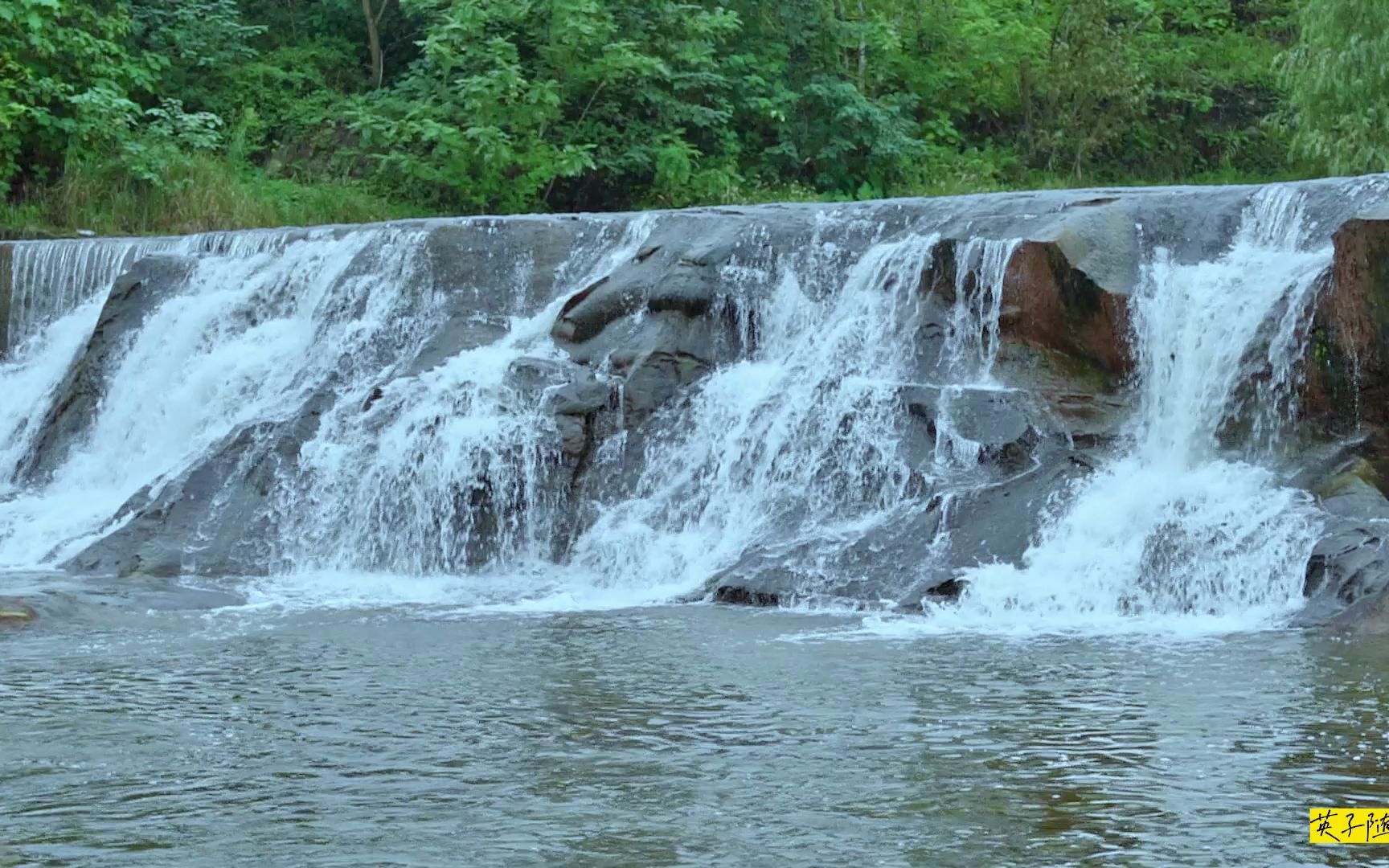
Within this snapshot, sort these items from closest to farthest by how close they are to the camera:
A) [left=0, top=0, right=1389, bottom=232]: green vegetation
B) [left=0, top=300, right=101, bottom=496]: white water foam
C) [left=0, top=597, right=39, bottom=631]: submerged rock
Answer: [left=0, top=597, right=39, bottom=631]: submerged rock, [left=0, top=300, right=101, bottom=496]: white water foam, [left=0, top=0, right=1389, bottom=232]: green vegetation

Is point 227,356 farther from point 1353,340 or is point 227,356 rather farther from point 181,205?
point 1353,340

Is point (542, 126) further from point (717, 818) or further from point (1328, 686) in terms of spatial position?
point (717, 818)

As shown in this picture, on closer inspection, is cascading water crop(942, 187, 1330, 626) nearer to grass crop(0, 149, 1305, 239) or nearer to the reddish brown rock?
the reddish brown rock

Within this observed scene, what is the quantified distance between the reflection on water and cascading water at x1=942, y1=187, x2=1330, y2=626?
1.04 metres

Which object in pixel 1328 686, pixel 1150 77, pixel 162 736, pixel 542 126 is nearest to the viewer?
pixel 162 736

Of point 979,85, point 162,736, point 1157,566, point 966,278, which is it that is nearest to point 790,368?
point 966,278

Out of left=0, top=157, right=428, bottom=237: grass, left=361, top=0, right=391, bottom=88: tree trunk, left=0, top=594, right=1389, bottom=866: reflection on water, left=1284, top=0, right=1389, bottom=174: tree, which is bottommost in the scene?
left=0, top=594, right=1389, bottom=866: reflection on water

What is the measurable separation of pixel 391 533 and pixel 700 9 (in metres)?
12.7

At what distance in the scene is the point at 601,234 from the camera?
47.3 ft

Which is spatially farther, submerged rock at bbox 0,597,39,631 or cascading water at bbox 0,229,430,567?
cascading water at bbox 0,229,430,567

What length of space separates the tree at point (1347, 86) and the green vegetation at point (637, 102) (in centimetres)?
3

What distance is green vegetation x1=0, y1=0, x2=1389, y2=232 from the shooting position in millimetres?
20938

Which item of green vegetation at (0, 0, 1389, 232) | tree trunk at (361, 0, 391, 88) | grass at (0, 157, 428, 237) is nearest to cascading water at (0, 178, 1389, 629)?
grass at (0, 157, 428, 237)

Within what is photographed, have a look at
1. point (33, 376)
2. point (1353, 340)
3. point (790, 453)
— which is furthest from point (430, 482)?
point (1353, 340)
